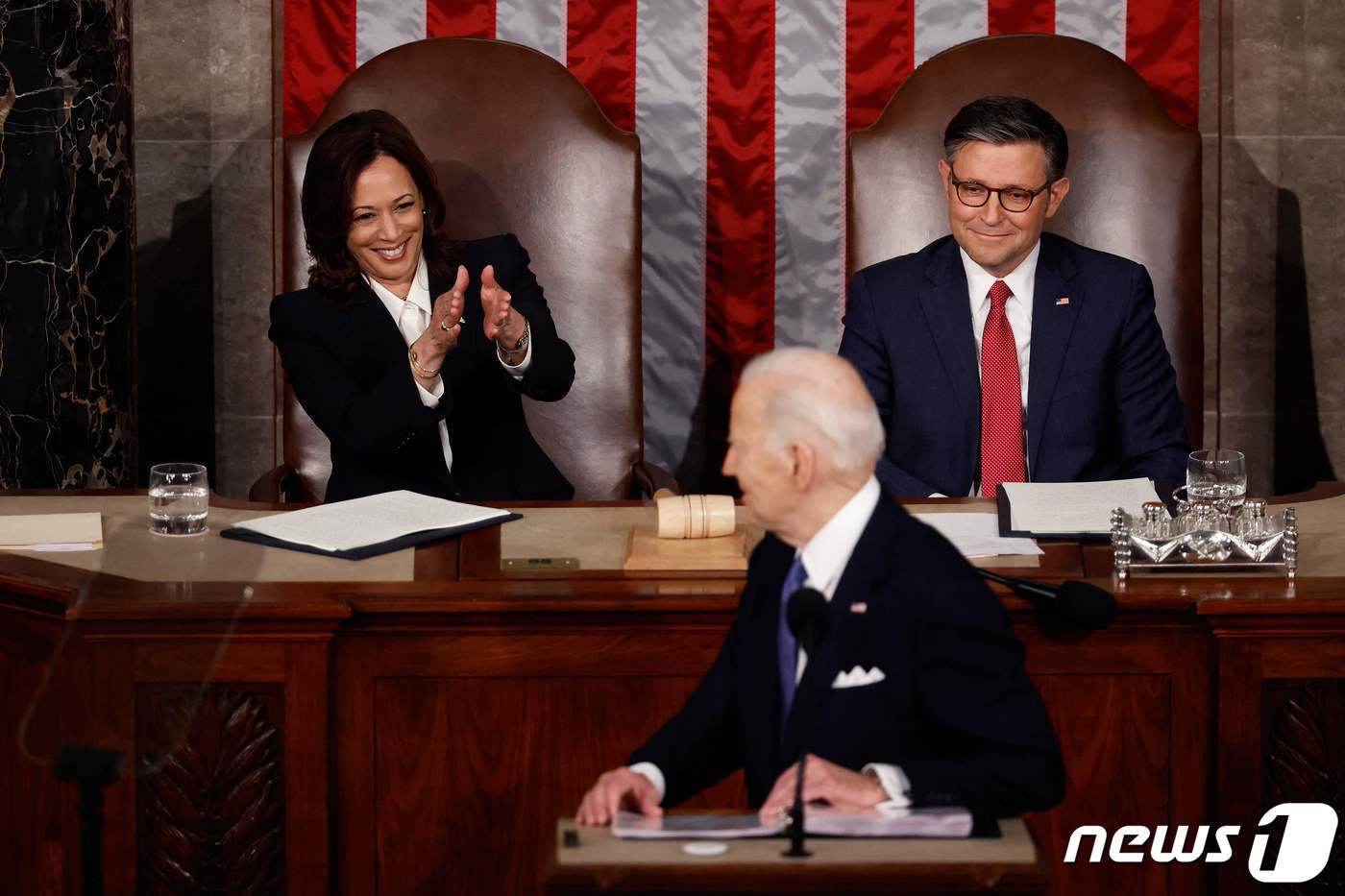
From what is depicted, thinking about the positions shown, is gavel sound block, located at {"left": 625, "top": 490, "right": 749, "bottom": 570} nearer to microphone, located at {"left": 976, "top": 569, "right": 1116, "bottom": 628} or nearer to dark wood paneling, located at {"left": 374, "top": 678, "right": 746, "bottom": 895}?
dark wood paneling, located at {"left": 374, "top": 678, "right": 746, "bottom": 895}

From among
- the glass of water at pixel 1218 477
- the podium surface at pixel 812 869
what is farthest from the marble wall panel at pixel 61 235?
the podium surface at pixel 812 869

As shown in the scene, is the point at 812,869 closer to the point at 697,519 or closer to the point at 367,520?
the point at 697,519

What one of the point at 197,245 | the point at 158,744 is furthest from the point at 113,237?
the point at 158,744

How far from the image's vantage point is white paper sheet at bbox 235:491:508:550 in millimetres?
2707

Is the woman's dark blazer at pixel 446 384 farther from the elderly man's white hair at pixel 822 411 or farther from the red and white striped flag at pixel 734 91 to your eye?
the elderly man's white hair at pixel 822 411

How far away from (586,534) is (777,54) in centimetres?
198

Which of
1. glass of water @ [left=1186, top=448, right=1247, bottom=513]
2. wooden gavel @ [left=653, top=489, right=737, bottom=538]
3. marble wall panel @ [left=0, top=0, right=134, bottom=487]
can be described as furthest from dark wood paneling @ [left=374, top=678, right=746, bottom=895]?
marble wall panel @ [left=0, top=0, right=134, bottom=487]

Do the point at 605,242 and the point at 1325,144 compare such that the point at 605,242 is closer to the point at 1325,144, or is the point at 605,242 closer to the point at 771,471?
the point at 1325,144

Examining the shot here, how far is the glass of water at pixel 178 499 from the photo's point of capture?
9.16 feet

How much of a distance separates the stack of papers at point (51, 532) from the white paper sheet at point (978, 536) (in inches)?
52.2

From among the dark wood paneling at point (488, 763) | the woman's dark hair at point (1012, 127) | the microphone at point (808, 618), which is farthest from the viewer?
the woman's dark hair at point (1012, 127)

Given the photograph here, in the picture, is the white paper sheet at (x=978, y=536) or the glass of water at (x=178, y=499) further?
the glass of water at (x=178, y=499)

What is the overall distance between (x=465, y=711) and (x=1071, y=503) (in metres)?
1.10

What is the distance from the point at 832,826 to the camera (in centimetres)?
153
